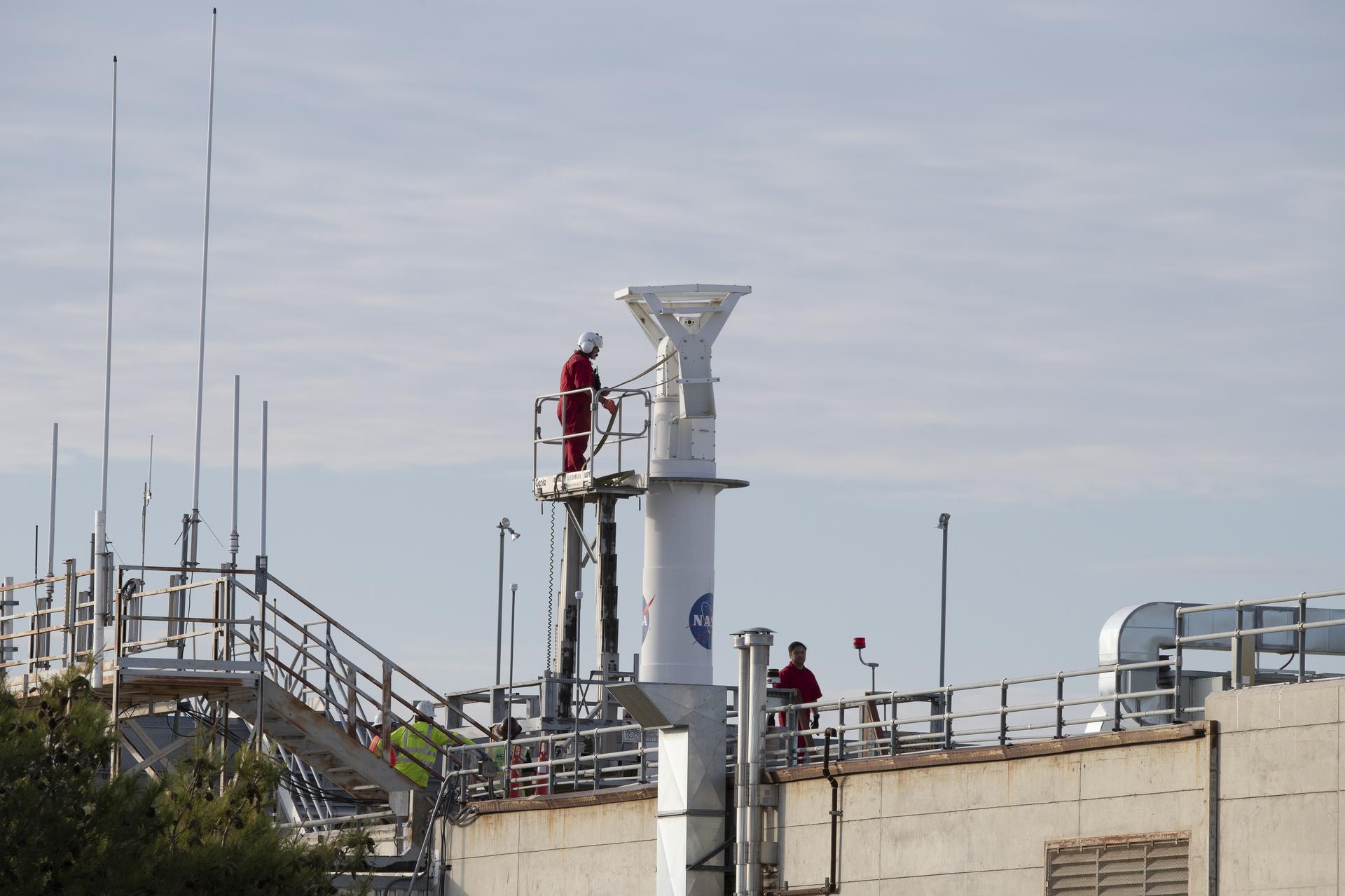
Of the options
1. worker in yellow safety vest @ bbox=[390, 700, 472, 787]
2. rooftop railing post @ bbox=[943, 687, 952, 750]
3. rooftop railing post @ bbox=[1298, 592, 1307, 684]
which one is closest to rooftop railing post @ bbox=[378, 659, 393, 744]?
worker in yellow safety vest @ bbox=[390, 700, 472, 787]

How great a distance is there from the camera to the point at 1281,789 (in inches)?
739

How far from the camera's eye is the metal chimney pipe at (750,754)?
2455 cm

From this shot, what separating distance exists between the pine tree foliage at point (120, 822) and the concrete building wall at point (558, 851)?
16.5 ft

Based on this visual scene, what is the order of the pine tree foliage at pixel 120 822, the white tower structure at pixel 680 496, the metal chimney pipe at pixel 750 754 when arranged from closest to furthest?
1. the pine tree foliage at pixel 120 822
2. the metal chimney pipe at pixel 750 754
3. the white tower structure at pixel 680 496

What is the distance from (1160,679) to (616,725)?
28.4 ft

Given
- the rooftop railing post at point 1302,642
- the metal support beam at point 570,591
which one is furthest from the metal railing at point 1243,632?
the metal support beam at point 570,591

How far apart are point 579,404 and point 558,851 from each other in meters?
6.65

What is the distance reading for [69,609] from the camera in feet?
98.8

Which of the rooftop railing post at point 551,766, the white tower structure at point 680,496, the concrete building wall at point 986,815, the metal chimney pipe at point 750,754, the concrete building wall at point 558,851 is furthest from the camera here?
the white tower structure at point 680,496

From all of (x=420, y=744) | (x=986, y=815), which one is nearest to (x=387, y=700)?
(x=420, y=744)

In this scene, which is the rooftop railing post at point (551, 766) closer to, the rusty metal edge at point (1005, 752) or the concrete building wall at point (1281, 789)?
the rusty metal edge at point (1005, 752)

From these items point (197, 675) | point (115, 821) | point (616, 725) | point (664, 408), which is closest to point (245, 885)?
point (115, 821)

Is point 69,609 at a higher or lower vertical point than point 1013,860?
higher

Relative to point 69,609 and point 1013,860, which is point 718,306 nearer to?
point 69,609
